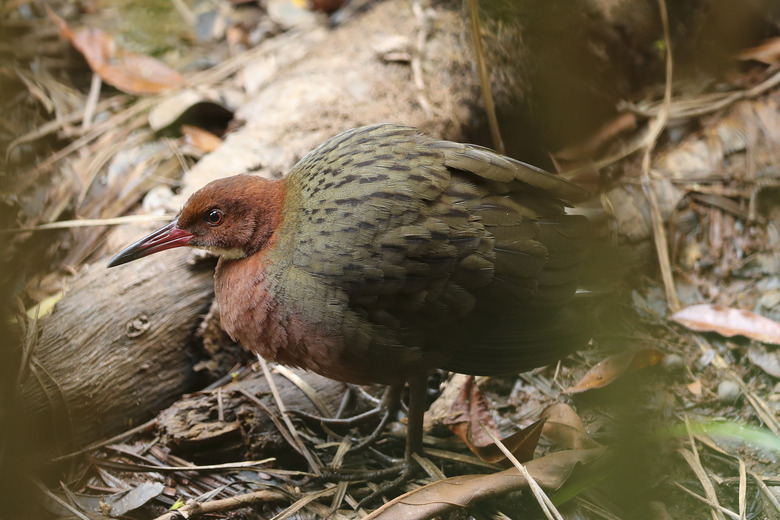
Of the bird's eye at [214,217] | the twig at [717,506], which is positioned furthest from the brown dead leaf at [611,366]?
the bird's eye at [214,217]

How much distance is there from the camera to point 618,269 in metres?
3.39

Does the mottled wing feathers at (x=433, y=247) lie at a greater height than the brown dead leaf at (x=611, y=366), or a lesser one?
greater

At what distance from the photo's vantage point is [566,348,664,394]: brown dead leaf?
301cm

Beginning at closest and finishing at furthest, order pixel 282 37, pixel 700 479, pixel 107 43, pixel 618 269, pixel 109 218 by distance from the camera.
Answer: pixel 700 479, pixel 618 269, pixel 109 218, pixel 107 43, pixel 282 37

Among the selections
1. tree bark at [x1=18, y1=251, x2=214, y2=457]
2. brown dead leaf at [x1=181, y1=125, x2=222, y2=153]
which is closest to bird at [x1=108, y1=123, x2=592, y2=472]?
tree bark at [x1=18, y1=251, x2=214, y2=457]

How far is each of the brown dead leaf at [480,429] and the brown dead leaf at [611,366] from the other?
439mm

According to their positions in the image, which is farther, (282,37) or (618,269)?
(282,37)

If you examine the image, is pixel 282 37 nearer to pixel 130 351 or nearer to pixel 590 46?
pixel 590 46

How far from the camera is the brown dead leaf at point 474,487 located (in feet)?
8.30

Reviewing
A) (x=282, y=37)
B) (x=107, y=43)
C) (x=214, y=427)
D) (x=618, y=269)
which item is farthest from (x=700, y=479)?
(x=107, y=43)

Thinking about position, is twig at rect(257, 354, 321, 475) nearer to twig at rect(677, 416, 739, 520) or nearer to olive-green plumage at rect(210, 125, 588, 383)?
olive-green plumage at rect(210, 125, 588, 383)

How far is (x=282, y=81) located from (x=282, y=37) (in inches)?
43.5

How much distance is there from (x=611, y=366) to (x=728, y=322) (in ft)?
2.49

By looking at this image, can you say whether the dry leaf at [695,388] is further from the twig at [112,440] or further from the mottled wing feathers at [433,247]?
the twig at [112,440]
